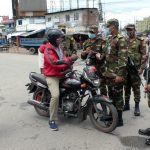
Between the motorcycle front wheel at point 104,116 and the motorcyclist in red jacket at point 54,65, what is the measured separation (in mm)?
659

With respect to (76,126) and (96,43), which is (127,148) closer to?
(76,126)

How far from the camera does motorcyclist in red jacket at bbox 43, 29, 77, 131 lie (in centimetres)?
607

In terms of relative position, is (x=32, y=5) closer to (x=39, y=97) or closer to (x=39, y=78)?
(x=39, y=97)

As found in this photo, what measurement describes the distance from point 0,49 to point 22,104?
2987 centimetres

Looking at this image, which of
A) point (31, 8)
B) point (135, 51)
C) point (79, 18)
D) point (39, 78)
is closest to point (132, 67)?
point (135, 51)

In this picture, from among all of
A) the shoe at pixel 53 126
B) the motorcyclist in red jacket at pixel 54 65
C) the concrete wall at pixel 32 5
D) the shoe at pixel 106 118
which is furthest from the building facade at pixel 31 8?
the shoe at pixel 106 118

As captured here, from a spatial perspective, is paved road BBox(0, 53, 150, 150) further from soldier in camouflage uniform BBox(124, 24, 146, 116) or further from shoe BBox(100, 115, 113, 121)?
soldier in camouflage uniform BBox(124, 24, 146, 116)

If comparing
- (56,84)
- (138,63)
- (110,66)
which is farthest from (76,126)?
(138,63)

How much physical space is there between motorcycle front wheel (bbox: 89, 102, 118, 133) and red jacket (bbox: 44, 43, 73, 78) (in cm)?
83

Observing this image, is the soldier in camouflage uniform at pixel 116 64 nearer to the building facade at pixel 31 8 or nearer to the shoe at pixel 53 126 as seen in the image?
the shoe at pixel 53 126

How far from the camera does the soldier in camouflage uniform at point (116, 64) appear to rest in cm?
586

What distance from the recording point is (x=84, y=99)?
6562 millimetres

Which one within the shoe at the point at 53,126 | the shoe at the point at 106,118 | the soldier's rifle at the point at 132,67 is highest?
the soldier's rifle at the point at 132,67

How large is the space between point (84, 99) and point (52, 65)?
0.96 metres
